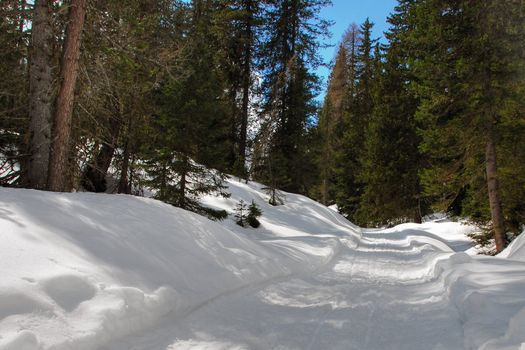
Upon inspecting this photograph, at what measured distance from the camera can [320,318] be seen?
177 inches

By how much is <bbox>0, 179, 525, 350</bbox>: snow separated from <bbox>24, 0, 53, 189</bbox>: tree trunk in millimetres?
1645

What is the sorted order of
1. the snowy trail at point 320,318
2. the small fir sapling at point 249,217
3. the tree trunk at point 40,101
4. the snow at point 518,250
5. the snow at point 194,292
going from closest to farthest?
the snow at point 194,292 → the snowy trail at point 320,318 → the tree trunk at point 40,101 → the snow at point 518,250 → the small fir sapling at point 249,217

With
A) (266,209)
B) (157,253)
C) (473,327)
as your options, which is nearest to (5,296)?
(157,253)

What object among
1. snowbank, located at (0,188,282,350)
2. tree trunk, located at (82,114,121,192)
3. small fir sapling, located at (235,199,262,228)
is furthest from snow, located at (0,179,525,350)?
small fir sapling, located at (235,199,262,228)

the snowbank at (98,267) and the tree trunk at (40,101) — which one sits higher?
the tree trunk at (40,101)

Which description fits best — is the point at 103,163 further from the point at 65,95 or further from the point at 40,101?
the point at 65,95

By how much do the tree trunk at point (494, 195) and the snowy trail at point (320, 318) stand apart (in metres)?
5.92

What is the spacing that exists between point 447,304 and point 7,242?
528 centimetres

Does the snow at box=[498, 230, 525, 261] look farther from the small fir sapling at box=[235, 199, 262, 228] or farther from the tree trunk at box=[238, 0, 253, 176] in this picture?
the tree trunk at box=[238, 0, 253, 176]

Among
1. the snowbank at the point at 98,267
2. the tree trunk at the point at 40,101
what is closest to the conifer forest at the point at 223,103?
the tree trunk at the point at 40,101

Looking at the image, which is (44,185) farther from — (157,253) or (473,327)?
(473,327)

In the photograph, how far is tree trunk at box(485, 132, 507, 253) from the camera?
37.4 feet

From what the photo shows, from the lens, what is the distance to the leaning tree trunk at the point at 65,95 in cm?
720

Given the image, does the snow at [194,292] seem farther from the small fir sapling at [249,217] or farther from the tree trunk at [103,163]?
the small fir sapling at [249,217]
